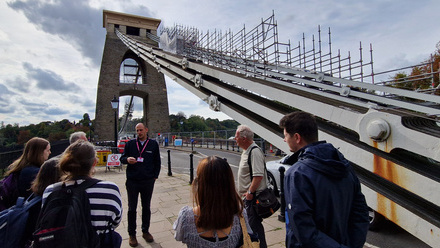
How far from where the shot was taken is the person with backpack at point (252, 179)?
259cm

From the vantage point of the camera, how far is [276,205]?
2.57 metres

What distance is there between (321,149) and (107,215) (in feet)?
4.93

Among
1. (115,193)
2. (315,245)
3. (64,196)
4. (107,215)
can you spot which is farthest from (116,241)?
(315,245)

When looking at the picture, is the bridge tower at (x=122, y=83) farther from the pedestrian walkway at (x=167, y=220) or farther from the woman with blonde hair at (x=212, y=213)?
the woman with blonde hair at (x=212, y=213)

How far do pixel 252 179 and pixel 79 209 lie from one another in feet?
5.37

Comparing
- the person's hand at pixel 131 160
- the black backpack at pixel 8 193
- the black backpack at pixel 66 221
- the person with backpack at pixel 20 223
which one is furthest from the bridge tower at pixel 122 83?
the black backpack at pixel 66 221

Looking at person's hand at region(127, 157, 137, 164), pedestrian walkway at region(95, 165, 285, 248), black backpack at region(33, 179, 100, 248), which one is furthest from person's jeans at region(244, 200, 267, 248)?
person's hand at region(127, 157, 137, 164)

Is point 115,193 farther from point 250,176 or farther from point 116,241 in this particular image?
point 250,176

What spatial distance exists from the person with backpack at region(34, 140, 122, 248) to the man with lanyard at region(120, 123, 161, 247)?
5.60 feet

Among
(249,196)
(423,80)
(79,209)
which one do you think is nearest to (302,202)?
(249,196)

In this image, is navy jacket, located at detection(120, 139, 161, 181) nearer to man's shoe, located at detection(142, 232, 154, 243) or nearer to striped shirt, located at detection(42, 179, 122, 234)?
man's shoe, located at detection(142, 232, 154, 243)

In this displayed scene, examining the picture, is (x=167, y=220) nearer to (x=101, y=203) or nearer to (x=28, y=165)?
(x=28, y=165)

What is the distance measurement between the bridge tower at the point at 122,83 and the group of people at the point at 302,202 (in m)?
34.1

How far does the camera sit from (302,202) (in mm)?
1403
